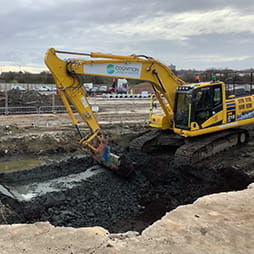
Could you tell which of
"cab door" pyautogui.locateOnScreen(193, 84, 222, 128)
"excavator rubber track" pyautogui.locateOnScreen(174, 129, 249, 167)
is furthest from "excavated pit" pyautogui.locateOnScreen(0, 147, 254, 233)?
"cab door" pyautogui.locateOnScreen(193, 84, 222, 128)

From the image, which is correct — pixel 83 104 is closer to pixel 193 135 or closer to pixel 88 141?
pixel 88 141

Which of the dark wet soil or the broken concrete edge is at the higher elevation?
the broken concrete edge

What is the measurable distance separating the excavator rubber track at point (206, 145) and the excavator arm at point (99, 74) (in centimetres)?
160

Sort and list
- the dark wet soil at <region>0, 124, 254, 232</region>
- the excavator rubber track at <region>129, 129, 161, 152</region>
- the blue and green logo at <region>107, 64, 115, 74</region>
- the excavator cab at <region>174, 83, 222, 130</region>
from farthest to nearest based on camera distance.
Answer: the excavator rubber track at <region>129, 129, 161, 152</region>, the excavator cab at <region>174, 83, 222, 130</region>, the blue and green logo at <region>107, 64, 115, 74</region>, the dark wet soil at <region>0, 124, 254, 232</region>

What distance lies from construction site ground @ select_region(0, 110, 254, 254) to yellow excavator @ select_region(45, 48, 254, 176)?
54 cm

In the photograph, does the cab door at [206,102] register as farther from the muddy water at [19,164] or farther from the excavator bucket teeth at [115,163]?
the muddy water at [19,164]

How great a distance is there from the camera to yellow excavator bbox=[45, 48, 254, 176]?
8.50 metres

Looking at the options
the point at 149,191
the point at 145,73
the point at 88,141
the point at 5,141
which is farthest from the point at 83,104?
the point at 5,141

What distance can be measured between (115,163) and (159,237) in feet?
18.0

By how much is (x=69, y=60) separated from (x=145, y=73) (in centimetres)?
255

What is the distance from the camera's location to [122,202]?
322 inches

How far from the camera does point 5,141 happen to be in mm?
11992

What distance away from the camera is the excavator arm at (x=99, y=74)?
8.30 meters

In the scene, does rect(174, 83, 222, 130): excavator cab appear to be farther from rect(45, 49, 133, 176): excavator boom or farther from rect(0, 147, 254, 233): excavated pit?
rect(45, 49, 133, 176): excavator boom
